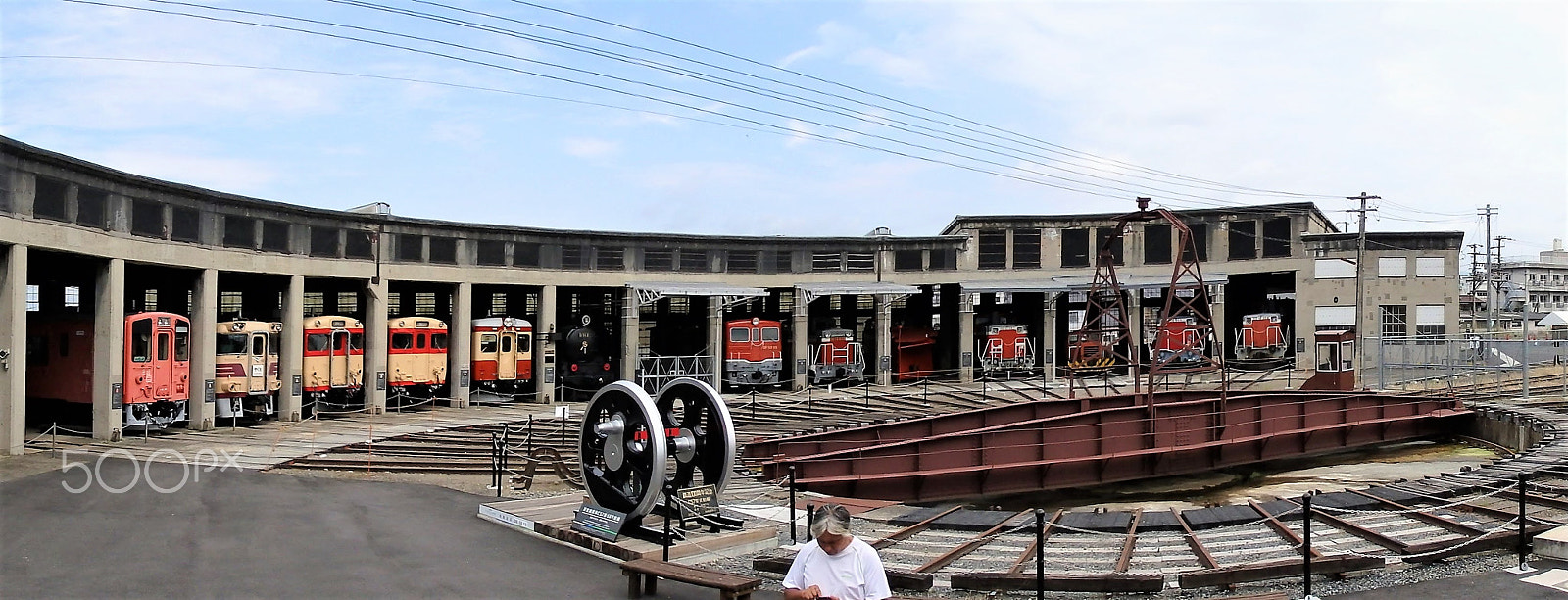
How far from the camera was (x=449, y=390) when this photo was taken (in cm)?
3756

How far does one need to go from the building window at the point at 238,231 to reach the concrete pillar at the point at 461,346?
7.46 meters

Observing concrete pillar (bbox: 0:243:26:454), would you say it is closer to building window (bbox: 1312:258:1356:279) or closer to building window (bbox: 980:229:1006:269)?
building window (bbox: 980:229:1006:269)

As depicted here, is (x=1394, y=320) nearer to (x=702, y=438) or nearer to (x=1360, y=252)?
(x=1360, y=252)

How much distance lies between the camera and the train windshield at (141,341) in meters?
26.0

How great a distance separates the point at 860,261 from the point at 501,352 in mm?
14931

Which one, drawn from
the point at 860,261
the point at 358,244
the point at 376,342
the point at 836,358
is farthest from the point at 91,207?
the point at 860,261

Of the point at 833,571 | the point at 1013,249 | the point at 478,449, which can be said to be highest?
the point at 1013,249

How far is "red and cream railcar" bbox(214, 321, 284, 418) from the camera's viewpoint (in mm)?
29562

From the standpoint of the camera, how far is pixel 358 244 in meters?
33.9

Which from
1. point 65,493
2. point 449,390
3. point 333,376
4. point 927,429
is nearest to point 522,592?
point 65,493

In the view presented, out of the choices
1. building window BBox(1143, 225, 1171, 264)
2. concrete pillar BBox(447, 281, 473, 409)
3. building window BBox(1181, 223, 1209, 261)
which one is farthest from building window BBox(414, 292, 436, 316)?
building window BBox(1181, 223, 1209, 261)

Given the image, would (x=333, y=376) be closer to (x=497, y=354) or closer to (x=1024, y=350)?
(x=497, y=354)

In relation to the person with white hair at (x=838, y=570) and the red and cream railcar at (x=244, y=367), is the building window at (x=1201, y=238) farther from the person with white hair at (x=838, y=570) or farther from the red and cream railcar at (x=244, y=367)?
the person with white hair at (x=838, y=570)

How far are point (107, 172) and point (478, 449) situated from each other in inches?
434
